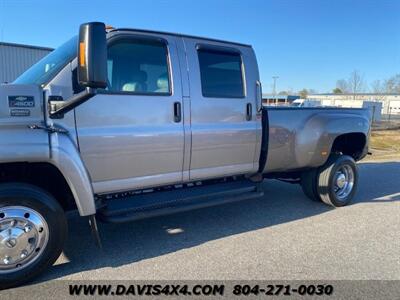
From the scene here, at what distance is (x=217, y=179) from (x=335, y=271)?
1.76 metres

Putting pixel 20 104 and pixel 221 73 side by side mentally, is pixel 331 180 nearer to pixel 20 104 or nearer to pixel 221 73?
pixel 221 73

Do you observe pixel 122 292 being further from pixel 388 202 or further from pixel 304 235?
pixel 388 202

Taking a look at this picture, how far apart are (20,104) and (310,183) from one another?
170 inches

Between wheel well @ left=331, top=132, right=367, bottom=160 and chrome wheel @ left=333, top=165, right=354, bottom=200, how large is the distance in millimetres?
342

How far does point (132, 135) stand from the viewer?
362 cm

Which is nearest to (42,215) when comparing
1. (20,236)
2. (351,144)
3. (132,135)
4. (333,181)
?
(20,236)

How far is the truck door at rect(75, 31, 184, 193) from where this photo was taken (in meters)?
3.44

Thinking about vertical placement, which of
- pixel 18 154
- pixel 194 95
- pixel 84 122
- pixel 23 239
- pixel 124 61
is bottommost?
pixel 23 239

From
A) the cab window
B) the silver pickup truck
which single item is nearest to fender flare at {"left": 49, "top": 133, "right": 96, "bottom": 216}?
the silver pickup truck

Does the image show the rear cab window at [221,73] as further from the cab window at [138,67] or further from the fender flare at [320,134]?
the fender flare at [320,134]

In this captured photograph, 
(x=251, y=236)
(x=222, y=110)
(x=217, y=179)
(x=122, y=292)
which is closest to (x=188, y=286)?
(x=122, y=292)

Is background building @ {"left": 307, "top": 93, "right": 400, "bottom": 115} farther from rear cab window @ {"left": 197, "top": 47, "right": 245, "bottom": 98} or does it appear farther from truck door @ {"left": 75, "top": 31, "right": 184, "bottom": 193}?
truck door @ {"left": 75, "top": 31, "right": 184, "bottom": 193}

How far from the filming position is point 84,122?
11.0 feet

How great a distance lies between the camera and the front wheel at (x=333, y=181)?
551 cm
